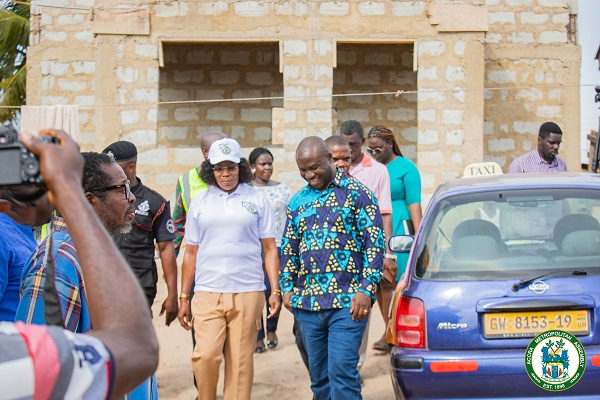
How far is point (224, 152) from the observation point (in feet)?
17.6

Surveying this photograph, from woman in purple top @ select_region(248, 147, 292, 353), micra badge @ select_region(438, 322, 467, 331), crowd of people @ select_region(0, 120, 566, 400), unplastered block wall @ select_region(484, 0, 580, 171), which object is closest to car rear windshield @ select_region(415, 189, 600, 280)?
micra badge @ select_region(438, 322, 467, 331)

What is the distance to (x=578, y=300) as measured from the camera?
4129 millimetres

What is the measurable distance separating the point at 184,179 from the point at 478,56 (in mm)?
5555

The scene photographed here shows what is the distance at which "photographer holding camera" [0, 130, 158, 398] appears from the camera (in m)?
1.36

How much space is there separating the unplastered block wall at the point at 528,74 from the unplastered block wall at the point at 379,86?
4.81ft

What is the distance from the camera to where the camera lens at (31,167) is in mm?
1420

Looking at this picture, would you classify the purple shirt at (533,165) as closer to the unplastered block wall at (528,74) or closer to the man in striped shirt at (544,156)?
the man in striped shirt at (544,156)

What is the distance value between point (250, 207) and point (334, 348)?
1.14m

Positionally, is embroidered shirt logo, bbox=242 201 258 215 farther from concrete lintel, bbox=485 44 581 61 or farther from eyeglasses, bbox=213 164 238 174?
concrete lintel, bbox=485 44 581 61

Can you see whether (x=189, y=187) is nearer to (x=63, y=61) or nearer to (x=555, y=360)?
(x=555, y=360)

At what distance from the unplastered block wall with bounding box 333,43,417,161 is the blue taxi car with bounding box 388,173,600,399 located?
8164 mm

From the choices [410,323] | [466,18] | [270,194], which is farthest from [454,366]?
[466,18]

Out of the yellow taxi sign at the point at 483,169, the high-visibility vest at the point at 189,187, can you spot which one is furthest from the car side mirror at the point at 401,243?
the yellow taxi sign at the point at 483,169

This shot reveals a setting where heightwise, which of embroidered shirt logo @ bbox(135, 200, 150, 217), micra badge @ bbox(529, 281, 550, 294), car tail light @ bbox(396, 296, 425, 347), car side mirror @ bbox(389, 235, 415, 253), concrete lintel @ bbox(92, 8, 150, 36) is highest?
concrete lintel @ bbox(92, 8, 150, 36)
